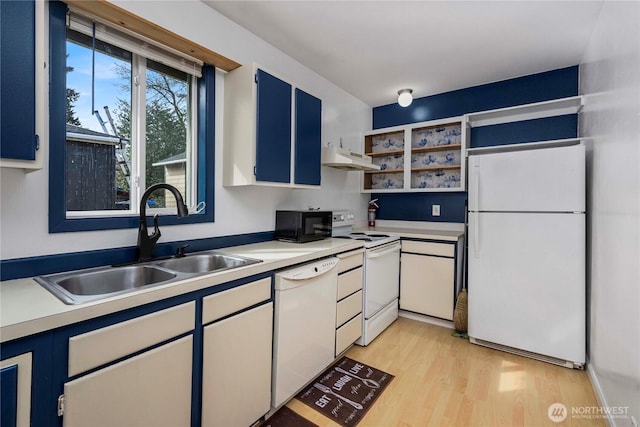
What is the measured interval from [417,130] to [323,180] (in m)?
1.39

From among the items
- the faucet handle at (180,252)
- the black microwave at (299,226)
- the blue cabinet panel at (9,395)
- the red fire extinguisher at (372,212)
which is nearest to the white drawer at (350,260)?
the black microwave at (299,226)

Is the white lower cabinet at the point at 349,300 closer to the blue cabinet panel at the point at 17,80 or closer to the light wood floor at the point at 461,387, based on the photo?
the light wood floor at the point at 461,387

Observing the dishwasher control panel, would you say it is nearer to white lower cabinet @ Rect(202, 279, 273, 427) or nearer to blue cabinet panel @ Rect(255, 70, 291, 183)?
white lower cabinet @ Rect(202, 279, 273, 427)

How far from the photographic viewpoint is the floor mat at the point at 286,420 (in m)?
1.65

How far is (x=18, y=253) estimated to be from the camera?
4.09ft

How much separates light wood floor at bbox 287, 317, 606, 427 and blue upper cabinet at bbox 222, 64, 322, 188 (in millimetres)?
1521

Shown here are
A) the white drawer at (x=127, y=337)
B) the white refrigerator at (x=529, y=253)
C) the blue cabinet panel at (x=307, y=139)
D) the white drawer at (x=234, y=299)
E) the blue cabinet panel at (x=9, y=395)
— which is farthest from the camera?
the blue cabinet panel at (x=307, y=139)

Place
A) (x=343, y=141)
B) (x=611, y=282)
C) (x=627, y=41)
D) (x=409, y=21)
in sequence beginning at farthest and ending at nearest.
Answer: (x=343, y=141)
(x=409, y=21)
(x=611, y=282)
(x=627, y=41)

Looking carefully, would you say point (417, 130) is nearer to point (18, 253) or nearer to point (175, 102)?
point (175, 102)

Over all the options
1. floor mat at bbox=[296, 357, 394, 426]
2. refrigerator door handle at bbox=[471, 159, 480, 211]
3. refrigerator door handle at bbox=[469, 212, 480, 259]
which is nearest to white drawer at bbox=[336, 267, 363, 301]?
floor mat at bbox=[296, 357, 394, 426]

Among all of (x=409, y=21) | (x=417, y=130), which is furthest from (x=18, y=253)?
(x=417, y=130)

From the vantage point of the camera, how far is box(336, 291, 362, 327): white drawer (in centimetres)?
221

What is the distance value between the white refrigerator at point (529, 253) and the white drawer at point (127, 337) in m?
2.35

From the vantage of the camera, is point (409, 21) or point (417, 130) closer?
point (409, 21)
